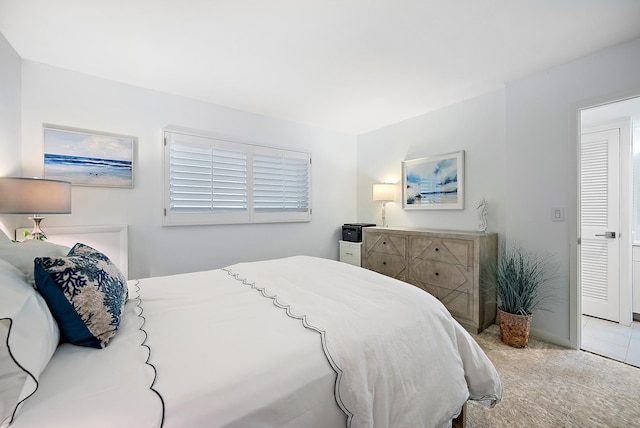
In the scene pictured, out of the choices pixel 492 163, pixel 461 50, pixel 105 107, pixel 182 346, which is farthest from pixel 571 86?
pixel 105 107

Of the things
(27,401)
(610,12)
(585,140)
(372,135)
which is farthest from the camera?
(372,135)

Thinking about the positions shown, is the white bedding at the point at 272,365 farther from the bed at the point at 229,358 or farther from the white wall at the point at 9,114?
the white wall at the point at 9,114

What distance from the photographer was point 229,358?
0.88 metres

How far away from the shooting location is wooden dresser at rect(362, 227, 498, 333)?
258 cm

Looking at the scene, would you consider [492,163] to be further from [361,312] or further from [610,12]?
[361,312]

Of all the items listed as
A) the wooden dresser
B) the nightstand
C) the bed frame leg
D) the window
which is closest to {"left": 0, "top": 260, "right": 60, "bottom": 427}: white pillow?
the bed frame leg

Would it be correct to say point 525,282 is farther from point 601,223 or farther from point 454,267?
point 601,223

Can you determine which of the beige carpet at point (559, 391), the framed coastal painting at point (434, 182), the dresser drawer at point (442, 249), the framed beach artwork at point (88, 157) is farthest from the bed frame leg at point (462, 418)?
the framed beach artwork at point (88, 157)

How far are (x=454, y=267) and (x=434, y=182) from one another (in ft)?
3.77

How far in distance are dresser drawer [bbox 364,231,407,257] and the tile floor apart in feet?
5.82

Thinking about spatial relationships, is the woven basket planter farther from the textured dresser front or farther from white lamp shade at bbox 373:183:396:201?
white lamp shade at bbox 373:183:396:201

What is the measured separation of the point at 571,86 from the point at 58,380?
3654mm

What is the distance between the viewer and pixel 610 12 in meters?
1.75

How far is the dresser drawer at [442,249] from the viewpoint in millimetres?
2631
